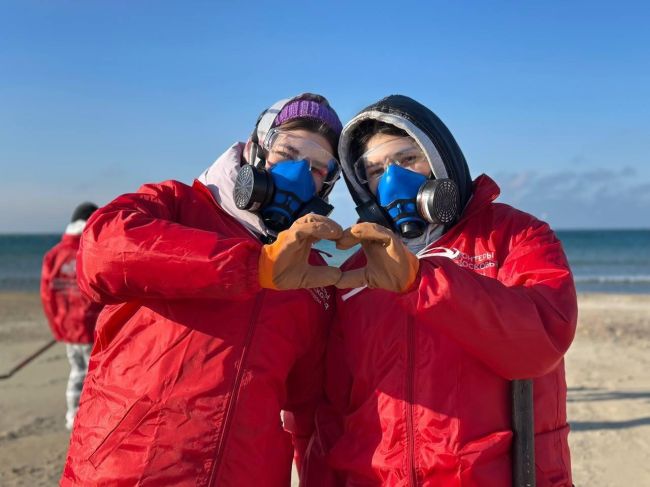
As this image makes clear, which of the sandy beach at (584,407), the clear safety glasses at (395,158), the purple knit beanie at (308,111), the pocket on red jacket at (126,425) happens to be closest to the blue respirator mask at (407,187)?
the clear safety glasses at (395,158)

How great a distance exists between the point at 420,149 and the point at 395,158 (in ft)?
0.37

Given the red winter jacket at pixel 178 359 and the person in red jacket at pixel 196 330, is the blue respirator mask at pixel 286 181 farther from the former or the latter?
the red winter jacket at pixel 178 359

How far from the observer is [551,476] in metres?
2.10

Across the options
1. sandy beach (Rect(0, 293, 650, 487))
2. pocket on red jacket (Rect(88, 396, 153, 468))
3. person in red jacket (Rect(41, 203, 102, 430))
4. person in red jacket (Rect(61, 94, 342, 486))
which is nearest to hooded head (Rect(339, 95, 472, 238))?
person in red jacket (Rect(61, 94, 342, 486))

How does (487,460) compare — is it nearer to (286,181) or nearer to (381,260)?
(381,260)

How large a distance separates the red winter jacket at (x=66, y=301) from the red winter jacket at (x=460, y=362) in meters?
4.68

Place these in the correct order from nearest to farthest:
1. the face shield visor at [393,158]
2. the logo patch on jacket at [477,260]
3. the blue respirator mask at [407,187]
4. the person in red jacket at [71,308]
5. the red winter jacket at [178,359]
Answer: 1. the red winter jacket at [178,359]
2. the logo patch on jacket at [477,260]
3. the blue respirator mask at [407,187]
4. the face shield visor at [393,158]
5. the person in red jacket at [71,308]

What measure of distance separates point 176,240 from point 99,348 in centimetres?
67

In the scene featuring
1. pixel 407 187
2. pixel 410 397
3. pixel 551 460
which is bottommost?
pixel 551 460

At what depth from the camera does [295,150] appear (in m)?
2.61

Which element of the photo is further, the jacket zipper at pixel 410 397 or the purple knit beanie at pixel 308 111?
the purple knit beanie at pixel 308 111

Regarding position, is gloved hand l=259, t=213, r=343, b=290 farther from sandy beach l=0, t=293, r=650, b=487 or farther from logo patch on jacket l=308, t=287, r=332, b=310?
sandy beach l=0, t=293, r=650, b=487

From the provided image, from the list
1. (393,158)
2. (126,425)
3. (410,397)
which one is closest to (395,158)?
(393,158)

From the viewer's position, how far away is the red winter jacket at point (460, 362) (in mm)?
1866
